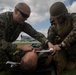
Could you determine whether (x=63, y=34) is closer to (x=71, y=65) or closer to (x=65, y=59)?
(x=65, y=59)

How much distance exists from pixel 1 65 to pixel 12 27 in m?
0.89

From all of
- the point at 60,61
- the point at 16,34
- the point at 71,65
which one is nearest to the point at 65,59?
the point at 71,65

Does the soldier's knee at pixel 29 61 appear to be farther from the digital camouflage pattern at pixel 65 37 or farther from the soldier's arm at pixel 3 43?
the digital camouflage pattern at pixel 65 37

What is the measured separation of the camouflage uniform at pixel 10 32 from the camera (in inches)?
222

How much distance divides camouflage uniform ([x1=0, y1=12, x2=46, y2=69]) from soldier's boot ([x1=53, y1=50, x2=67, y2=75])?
23.4 inches

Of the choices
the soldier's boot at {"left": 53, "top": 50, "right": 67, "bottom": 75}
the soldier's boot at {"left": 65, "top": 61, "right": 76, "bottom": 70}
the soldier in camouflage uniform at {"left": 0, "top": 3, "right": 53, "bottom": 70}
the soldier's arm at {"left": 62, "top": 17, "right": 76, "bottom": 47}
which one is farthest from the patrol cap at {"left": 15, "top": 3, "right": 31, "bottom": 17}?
the soldier's boot at {"left": 65, "top": 61, "right": 76, "bottom": 70}

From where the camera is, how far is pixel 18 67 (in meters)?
5.78

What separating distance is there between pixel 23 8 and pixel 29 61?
3.71 ft

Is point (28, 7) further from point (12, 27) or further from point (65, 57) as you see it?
point (65, 57)

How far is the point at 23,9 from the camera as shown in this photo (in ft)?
18.5

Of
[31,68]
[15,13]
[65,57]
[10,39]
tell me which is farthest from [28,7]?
[65,57]

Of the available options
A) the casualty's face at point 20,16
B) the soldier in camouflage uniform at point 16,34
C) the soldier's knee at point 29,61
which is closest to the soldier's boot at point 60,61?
the soldier in camouflage uniform at point 16,34

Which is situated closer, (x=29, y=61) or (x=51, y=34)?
(x=29, y=61)

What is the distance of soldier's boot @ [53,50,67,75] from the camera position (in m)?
6.31
